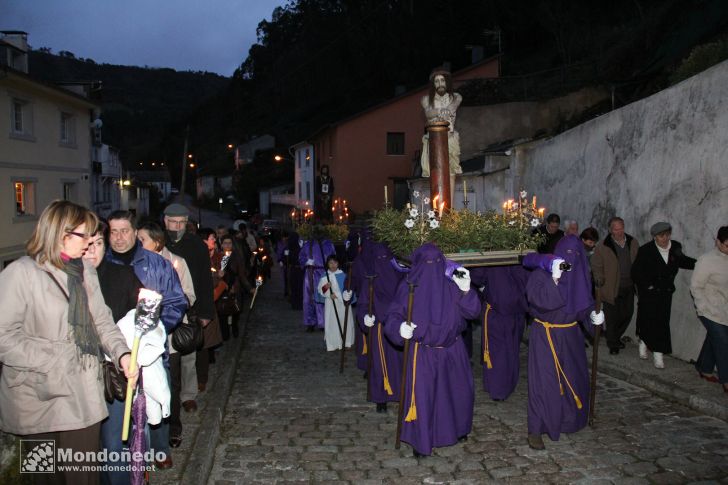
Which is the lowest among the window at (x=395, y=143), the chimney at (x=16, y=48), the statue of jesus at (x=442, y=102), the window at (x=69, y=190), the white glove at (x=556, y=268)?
the white glove at (x=556, y=268)

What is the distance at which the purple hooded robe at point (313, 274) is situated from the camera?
12.1m

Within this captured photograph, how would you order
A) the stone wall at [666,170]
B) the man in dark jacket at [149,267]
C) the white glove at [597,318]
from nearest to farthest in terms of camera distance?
1. the man in dark jacket at [149,267]
2. the white glove at [597,318]
3. the stone wall at [666,170]

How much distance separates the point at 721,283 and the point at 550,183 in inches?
260

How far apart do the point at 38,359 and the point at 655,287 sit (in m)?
7.41

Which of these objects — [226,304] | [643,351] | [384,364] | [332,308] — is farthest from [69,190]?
[643,351]

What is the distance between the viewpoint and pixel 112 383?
3.85 metres

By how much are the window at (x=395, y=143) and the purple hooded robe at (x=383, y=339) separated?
2718 cm

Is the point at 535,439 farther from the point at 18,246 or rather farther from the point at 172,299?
the point at 18,246

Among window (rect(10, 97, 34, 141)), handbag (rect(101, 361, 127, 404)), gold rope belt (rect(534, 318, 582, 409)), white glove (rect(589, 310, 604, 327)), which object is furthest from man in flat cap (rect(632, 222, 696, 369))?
window (rect(10, 97, 34, 141))

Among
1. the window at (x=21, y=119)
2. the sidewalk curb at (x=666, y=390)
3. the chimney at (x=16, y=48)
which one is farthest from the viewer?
the chimney at (x=16, y=48)

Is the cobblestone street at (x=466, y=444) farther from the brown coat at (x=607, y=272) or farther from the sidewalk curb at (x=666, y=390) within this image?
the brown coat at (x=607, y=272)

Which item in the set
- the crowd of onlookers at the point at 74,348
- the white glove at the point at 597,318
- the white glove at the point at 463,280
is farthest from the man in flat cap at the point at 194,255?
the white glove at the point at 597,318

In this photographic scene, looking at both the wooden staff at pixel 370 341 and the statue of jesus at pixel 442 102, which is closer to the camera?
the wooden staff at pixel 370 341

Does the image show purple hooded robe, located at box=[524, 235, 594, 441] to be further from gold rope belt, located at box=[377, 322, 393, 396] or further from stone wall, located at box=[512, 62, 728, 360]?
stone wall, located at box=[512, 62, 728, 360]
